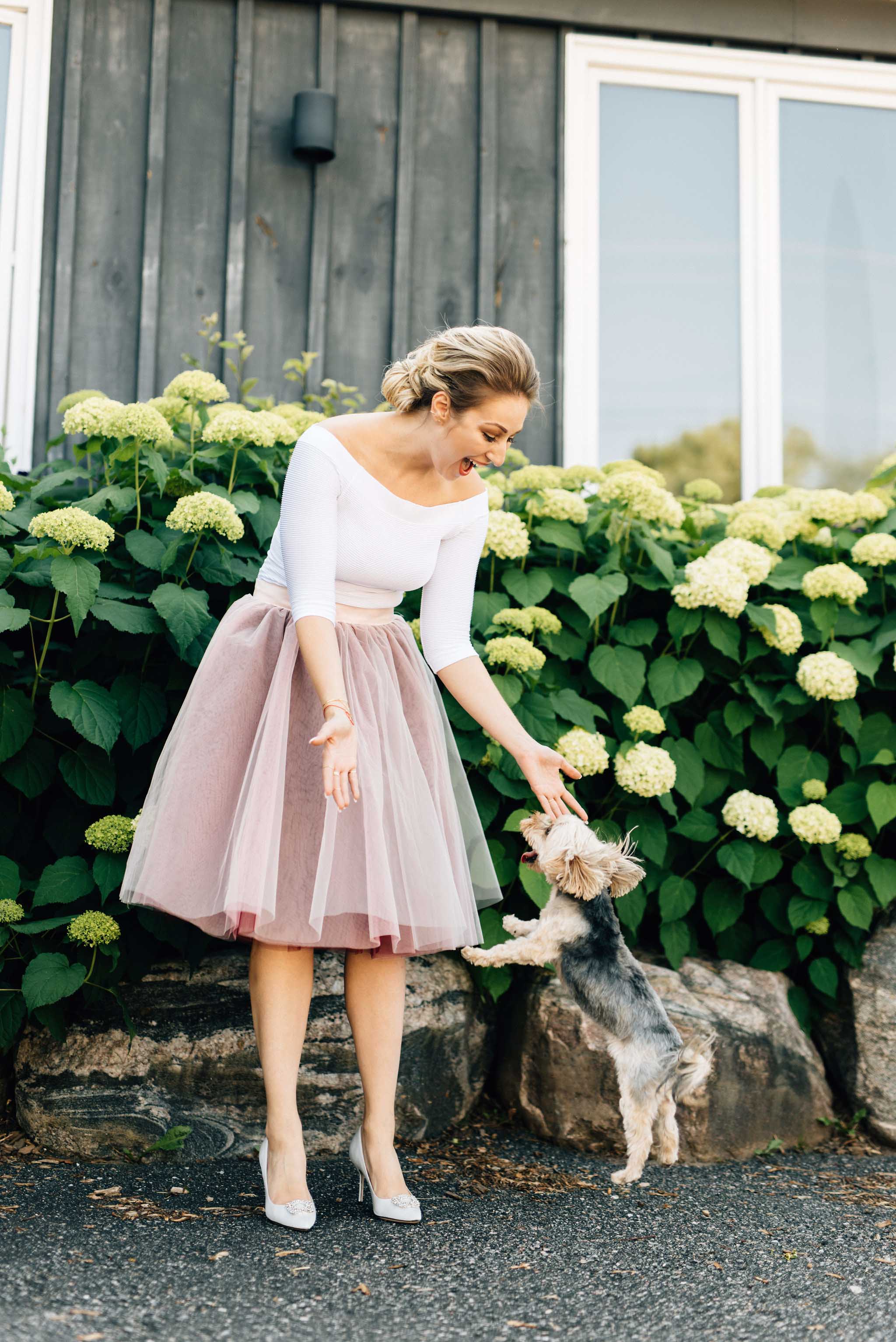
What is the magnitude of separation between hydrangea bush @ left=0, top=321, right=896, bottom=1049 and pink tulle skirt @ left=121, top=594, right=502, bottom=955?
38cm

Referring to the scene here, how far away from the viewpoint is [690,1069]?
89.4 inches

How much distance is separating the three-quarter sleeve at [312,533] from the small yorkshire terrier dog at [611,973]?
0.62 metres

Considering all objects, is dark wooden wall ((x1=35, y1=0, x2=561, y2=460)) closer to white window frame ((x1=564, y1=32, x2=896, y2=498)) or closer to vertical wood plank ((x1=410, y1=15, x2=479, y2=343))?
vertical wood plank ((x1=410, y1=15, x2=479, y2=343))

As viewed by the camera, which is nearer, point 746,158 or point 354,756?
point 354,756

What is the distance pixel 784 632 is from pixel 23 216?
10.5 feet

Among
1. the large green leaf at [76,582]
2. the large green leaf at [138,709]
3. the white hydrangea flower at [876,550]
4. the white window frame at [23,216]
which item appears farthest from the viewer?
the white window frame at [23,216]

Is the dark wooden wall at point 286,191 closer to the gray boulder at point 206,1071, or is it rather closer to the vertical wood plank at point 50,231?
the vertical wood plank at point 50,231

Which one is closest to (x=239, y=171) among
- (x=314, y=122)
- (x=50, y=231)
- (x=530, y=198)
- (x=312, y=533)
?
(x=314, y=122)

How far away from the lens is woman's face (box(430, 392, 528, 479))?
2.17 m

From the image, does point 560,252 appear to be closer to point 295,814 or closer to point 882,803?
point 882,803

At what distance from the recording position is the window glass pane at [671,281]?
15.4 feet

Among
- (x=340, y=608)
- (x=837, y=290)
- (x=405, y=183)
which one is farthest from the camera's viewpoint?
(x=837, y=290)

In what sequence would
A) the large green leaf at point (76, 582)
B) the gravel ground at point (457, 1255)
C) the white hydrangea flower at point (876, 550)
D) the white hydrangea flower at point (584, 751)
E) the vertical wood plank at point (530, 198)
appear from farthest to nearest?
1. the vertical wood plank at point (530, 198)
2. the white hydrangea flower at point (876, 550)
3. the white hydrangea flower at point (584, 751)
4. the large green leaf at point (76, 582)
5. the gravel ground at point (457, 1255)

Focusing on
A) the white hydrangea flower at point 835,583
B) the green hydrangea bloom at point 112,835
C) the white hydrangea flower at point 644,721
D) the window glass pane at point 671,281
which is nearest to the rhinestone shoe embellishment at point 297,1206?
the green hydrangea bloom at point 112,835
